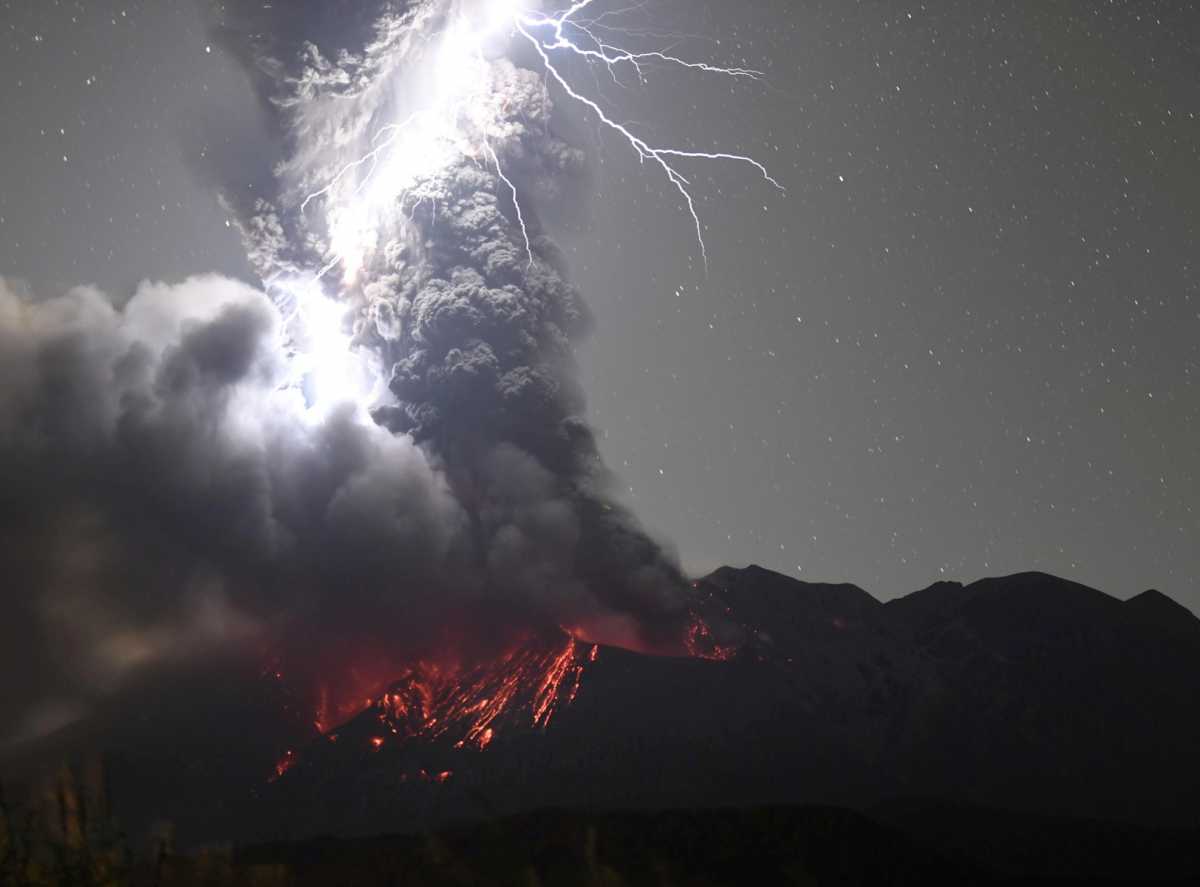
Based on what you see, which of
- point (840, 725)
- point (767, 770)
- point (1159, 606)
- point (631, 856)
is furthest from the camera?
point (1159, 606)

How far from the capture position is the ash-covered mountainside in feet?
351

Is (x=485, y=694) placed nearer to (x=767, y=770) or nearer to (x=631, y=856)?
(x=767, y=770)

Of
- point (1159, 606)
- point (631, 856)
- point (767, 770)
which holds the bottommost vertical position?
point (631, 856)

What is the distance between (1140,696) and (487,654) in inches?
3436

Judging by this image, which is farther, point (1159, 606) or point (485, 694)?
point (1159, 606)

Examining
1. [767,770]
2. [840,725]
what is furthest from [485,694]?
[840,725]

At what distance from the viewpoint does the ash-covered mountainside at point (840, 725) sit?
107125 mm

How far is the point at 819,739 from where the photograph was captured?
397ft

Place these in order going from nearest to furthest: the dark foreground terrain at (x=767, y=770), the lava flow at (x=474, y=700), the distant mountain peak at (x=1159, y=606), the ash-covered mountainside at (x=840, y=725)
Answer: the dark foreground terrain at (x=767, y=770) < the ash-covered mountainside at (x=840, y=725) < the lava flow at (x=474, y=700) < the distant mountain peak at (x=1159, y=606)

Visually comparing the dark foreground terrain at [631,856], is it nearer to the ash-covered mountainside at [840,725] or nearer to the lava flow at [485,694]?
the ash-covered mountainside at [840,725]

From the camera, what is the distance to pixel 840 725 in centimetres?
12562

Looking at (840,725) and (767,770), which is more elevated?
(840,725)

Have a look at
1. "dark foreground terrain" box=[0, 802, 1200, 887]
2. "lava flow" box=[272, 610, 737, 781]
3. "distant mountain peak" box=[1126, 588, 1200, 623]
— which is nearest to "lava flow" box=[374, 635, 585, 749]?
"lava flow" box=[272, 610, 737, 781]

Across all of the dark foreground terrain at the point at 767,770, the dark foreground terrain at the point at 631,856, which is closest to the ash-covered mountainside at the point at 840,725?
the dark foreground terrain at the point at 767,770
